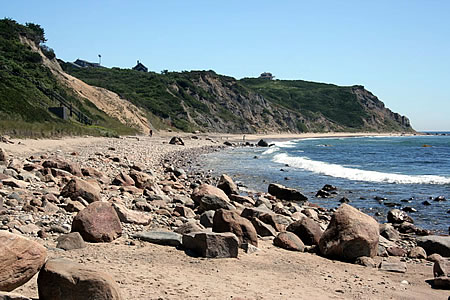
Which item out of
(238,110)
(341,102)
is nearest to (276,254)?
(238,110)

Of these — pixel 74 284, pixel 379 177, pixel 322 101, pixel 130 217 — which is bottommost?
pixel 379 177

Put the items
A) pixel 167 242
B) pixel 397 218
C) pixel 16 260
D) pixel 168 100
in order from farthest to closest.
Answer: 1. pixel 168 100
2. pixel 397 218
3. pixel 167 242
4. pixel 16 260

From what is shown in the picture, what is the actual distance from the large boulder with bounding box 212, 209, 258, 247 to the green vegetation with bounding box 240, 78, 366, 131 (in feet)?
404

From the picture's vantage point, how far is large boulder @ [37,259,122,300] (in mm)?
4270

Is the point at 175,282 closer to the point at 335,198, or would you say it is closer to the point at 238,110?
the point at 335,198

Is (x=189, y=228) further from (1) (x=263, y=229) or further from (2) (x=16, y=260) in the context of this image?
(2) (x=16, y=260)

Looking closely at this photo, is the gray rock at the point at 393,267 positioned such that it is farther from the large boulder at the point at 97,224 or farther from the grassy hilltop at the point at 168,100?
the grassy hilltop at the point at 168,100

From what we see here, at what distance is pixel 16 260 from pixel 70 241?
1.82m

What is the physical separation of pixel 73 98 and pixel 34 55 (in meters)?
7.37

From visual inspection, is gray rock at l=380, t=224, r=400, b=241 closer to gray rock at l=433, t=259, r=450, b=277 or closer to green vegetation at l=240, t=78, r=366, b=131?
gray rock at l=433, t=259, r=450, b=277

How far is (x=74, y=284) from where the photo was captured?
4281mm

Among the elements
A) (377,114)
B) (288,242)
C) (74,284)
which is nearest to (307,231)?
(288,242)

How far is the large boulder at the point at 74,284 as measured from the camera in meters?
4.27

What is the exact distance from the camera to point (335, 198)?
16.7 metres
